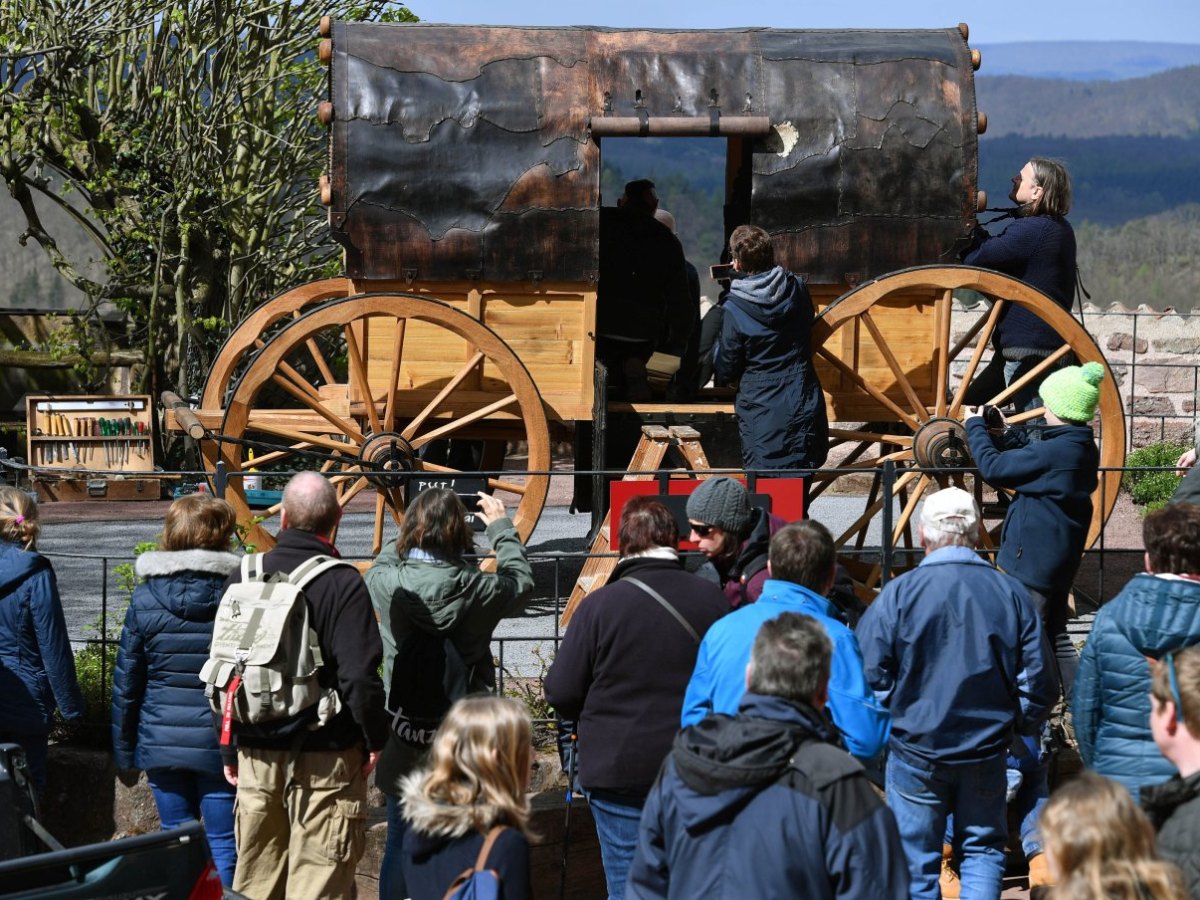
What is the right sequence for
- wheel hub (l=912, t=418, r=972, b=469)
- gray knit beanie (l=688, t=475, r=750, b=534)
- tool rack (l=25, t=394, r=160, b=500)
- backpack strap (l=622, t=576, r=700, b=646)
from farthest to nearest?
tool rack (l=25, t=394, r=160, b=500), wheel hub (l=912, t=418, r=972, b=469), gray knit beanie (l=688, t=475, r=750, b=534), backpack strap (l=622, t=576, r=700, b=646)

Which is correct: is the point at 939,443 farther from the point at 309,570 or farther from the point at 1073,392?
the point at 309,570

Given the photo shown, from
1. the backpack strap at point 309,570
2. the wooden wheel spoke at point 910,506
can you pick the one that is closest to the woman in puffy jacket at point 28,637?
the backpack strap at point 309,570

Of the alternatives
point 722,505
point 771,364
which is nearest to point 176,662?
point 722,505

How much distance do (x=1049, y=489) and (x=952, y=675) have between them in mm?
1312

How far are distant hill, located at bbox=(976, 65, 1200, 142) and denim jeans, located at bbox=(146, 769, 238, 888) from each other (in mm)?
90917

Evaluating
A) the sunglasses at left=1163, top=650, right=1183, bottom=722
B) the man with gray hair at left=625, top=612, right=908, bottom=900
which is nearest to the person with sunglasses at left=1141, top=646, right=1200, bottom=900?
the sunglasses at left=1163, top=650, right=1183, bottom=722

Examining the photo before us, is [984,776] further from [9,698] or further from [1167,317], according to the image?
[1167,317]

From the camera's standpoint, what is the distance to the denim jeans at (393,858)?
4.52 m

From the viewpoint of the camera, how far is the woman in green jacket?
4.45 metres

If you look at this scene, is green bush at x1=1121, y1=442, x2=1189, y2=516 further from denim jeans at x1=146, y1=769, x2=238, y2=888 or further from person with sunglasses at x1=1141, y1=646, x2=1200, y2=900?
person with sunglasses at x1=1141, y1=646, x2=1200, y2=900

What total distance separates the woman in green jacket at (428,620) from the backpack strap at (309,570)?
15 cm

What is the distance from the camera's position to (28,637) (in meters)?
5.10

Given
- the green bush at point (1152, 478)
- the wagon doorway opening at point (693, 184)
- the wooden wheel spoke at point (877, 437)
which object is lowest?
the green bush at point (1152, 478)

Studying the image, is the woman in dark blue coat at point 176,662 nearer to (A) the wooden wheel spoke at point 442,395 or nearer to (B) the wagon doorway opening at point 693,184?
(A) the wooden wheel spoke at point 442,395
